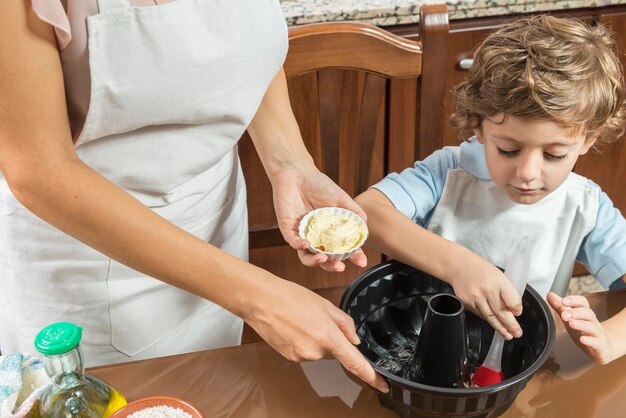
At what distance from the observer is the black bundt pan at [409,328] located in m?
0.79

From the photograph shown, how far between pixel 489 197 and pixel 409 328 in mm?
371

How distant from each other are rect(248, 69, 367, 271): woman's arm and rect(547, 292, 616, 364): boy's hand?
34 cm

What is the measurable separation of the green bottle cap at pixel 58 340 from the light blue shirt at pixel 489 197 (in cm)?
67

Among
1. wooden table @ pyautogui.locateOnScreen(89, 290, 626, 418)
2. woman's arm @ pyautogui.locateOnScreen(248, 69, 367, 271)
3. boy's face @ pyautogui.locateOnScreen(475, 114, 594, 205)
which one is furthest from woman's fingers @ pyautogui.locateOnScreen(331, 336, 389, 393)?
boy's face @ pyautogui.locateOnScreen(475, 114, 594, 205)

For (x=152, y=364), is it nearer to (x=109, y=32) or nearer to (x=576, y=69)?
(x=109, y=32)

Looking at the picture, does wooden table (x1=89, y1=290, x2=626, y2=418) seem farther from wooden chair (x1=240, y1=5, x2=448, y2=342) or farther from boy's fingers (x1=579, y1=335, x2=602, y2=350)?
wooden chair (x1=240, y1=5, x2=448, y2=342)

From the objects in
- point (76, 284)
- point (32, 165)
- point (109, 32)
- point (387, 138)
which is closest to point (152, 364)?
point (76, 284)

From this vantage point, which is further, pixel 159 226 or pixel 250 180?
pixel 250 180

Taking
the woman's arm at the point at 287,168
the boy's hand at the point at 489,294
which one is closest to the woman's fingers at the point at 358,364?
the boy's hand at the point at 489,294

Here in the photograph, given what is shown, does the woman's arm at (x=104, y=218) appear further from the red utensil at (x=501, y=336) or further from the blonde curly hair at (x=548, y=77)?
the blonde curly hair at (x=548, y=77)

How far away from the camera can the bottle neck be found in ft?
2.31

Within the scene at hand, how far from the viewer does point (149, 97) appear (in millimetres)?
893

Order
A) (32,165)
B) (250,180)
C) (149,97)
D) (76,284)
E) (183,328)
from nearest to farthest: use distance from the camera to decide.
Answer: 1. (32,165)
2. (149,97)
3. (76,284)
4. (183,328)
5. (250,180)

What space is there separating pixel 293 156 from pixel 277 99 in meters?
0.10
